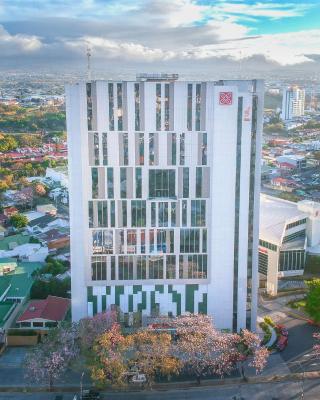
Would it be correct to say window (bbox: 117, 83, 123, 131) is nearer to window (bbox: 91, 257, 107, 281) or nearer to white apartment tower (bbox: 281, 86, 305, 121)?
window (bbox: 91, 257, 107, 281)

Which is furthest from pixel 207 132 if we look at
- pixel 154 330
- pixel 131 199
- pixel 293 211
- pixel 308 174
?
pixel 308 174

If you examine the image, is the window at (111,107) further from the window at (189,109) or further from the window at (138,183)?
the window at (189,109)

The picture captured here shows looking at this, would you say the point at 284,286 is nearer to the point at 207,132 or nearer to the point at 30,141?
the point at 207,132

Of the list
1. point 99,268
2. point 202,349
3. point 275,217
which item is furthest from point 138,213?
point 275,217

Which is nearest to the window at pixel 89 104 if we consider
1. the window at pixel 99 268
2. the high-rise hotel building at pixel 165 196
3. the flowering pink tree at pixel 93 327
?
the high-rise hotel building at pixel 165 196

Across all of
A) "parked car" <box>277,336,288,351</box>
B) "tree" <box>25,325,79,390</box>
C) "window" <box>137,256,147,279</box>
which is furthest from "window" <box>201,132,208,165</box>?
"tree" <box>25,325,79,390</box>

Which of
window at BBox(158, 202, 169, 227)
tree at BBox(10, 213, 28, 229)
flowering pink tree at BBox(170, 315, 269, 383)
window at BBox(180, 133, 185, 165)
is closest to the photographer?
flowering pink tree at BBox(170, 315, 269, 383)
